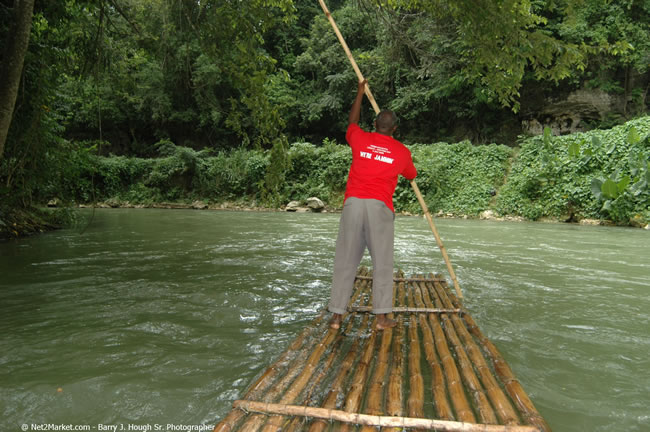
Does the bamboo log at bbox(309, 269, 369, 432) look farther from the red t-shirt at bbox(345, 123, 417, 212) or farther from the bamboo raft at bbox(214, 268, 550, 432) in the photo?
the red t-shirt at bbox(345, 123, 417, 212)

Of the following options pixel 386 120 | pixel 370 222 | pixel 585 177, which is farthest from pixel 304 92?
pixel 370 222

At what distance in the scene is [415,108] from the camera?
798 inches

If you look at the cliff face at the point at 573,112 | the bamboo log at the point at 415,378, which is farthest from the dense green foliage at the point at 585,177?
the bamboo log at the point at 415,378

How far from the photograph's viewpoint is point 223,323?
3.15 metres

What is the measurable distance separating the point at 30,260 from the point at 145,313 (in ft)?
10.5

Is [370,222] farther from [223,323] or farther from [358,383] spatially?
[223,323]

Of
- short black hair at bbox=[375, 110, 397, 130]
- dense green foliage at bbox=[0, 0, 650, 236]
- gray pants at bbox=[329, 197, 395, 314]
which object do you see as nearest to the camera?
gray pants at bbox=[329, 197, 395, 314]

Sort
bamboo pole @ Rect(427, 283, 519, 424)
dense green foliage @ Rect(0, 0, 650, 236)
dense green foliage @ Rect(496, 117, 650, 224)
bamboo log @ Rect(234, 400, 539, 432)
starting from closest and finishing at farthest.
→ 1. bamboo log @ Rect(234, 400, 539, 432)
2. bamboo pole @ Rect(427, 283, 519, 424)
3. dense green foliage @ Rect(0, 0, 650, 236)
4. dense green foliage @ Rect(496, 117, 650, 224)

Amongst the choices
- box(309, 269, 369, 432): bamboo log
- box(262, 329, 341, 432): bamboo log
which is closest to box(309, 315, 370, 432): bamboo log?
box(309, 269, 369, 432): bamboo log

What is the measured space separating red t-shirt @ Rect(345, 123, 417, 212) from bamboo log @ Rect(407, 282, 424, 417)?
2.86 feet

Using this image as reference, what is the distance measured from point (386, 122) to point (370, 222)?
721 millimetres

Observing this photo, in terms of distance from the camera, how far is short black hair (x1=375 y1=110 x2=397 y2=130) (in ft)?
9.20

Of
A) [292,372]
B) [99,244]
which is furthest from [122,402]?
[99,244]

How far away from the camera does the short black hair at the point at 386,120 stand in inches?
110
